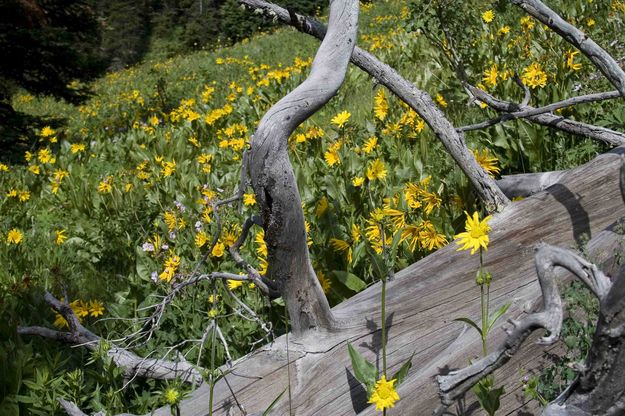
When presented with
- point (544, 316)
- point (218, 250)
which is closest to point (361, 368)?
point (544, 316)

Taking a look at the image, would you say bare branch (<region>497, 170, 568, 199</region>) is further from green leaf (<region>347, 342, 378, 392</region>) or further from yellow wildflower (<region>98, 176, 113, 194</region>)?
yellow wildflower (<region>98, 176, 113, 194</region>)

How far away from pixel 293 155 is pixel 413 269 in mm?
2714

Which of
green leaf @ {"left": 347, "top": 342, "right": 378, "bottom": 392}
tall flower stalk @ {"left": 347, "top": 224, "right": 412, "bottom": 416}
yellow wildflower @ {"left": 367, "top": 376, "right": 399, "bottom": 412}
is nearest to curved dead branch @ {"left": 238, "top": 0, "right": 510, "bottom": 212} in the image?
tall flower stalk @ {"left": 347, "top": 224, "right": 412, "bottom": 416}

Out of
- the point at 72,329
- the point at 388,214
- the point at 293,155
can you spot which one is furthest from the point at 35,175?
the point at 388,214

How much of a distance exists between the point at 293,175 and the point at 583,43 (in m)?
1.39

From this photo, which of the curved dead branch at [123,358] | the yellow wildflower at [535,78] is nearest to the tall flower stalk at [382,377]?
the curved dead branch at [123,358]

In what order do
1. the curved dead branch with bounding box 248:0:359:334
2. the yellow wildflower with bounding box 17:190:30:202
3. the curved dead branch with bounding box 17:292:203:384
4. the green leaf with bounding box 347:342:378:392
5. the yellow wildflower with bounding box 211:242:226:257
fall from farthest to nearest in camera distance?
1. the yellow wildflower with bounding box 17:190:30:202
2. the yellow wildflower with bounding box 211:242:226:257
3. the curved dead branch with bounding box 17:292:203:384
4. the curved dead branch with bounding box 248:0:359:334
5. the green leaf with bounding box 347:342:378:392

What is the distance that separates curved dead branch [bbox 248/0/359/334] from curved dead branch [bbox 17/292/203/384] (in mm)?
535

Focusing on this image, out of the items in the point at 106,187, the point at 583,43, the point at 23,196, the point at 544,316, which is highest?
the point at 583,43

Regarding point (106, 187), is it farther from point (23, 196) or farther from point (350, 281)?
point (350, 281)

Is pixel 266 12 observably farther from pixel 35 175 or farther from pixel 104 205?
pixel 35 175

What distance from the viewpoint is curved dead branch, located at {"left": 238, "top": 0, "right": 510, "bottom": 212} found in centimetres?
238

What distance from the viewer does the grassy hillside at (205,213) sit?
261cm

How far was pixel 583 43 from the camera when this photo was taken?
2465 millimetres
